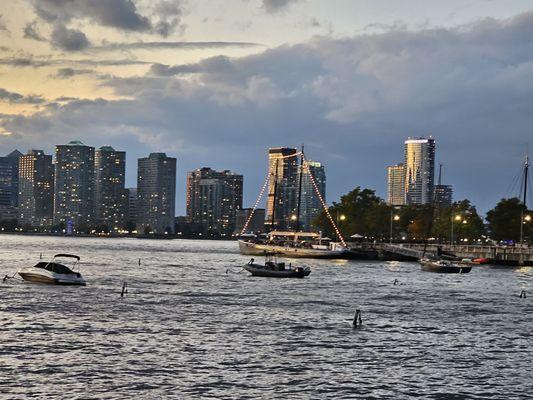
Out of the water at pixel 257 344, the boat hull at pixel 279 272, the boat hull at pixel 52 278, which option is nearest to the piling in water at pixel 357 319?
the water at pixel 257 344

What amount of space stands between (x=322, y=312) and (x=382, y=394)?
121 ft

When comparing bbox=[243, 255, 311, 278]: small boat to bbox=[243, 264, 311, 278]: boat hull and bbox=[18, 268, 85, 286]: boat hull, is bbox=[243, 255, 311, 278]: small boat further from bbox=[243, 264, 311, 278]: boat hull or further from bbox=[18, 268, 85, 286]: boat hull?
bbox=[18, 268, 85, 286]: boat hull

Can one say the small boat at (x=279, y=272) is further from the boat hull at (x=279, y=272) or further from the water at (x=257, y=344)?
the water at (x=257, y=344)

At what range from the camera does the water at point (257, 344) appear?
44312mm

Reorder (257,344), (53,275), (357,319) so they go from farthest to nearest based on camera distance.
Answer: (53,275) → (357,319) → (257,344)

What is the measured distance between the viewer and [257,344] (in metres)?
58.3

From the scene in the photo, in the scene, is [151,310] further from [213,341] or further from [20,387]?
[20,387]

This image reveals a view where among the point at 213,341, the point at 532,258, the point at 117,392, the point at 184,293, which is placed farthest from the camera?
the point at 532,258

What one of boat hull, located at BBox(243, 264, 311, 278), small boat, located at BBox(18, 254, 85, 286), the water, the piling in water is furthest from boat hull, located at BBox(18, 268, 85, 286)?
Answer: the piling in water

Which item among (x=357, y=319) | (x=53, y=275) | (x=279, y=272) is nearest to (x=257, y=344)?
(x=357, y=319)

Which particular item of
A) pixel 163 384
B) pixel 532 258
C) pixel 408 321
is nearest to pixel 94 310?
pixel 408 321

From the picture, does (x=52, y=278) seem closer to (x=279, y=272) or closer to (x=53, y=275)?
(x=53, y=275)

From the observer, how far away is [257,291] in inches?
4085

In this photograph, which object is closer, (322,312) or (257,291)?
(322,312)
